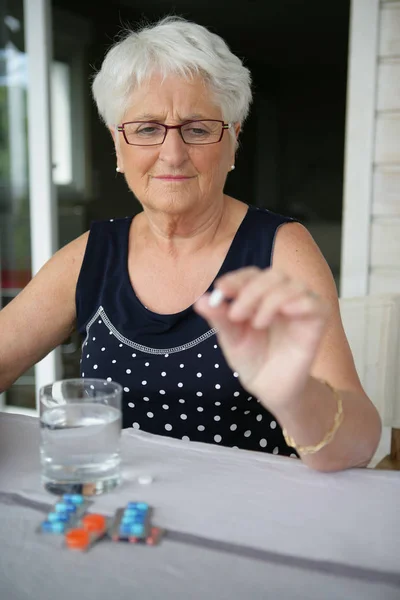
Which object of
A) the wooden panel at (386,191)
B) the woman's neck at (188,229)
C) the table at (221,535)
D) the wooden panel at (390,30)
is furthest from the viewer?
the wooden panel at (386,191)

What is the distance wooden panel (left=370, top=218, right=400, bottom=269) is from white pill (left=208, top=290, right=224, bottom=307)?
6.98ft

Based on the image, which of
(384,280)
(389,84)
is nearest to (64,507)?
(384,280)

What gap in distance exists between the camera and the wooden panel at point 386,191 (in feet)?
8.73

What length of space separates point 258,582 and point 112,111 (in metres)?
1.20

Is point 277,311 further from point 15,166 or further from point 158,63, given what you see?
point 15,166

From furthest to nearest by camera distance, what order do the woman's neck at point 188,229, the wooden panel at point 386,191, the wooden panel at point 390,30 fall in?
the wooden panel at point 386,191
the wooden panel at point 390,30
the woman's neck at point 188,229

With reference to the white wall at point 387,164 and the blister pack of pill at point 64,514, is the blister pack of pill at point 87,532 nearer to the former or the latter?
the blister pack of pill at point 64,514

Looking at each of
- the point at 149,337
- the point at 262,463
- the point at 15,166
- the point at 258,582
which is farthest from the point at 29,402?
the point at 258,582

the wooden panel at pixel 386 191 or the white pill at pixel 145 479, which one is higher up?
the wooden panel at pixel 386 191

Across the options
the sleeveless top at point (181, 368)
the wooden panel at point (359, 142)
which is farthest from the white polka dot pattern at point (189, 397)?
the wooden panel at point (359, 142)

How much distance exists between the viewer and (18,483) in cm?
98

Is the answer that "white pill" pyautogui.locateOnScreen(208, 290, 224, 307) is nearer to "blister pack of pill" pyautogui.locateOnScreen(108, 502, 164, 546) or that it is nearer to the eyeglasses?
"blister pack of pill" pyautogui.locateOnScreen(108, 502, 164, 546)

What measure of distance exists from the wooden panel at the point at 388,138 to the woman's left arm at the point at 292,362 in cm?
169

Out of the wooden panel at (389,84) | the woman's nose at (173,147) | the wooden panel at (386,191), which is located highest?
the wooden panel at (389,84)
